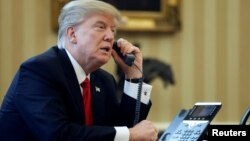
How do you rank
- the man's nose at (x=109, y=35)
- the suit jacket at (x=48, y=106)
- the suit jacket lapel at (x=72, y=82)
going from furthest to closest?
the man's nose at (x=109, y=35)
the suit jacket lapel at (x=72, y=82)
the suit jacket at (x=48, y=106)

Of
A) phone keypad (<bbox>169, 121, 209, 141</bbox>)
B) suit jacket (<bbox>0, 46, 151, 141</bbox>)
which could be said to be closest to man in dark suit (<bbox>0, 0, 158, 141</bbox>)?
suit jacket (<bbox>0, 46, 151, 141</bbox>)

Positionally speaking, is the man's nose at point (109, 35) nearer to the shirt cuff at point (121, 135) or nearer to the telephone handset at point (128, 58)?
the telephone handset at point (128, 58)

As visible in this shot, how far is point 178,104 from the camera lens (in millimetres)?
5172

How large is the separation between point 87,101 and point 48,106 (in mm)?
344

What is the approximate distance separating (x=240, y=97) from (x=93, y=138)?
11.2 feet

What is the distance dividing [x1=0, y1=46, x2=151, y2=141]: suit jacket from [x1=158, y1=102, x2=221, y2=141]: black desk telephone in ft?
0.93

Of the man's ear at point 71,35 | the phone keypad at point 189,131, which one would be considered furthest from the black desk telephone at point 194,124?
the man's ear at point 71,35

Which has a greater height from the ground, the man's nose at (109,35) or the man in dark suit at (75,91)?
the man's nose at (109,35)

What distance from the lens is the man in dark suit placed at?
2109 millimetres

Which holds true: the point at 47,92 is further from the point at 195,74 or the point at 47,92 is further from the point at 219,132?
the point at 195,74

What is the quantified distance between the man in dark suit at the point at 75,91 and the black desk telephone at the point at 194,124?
117 millimetres

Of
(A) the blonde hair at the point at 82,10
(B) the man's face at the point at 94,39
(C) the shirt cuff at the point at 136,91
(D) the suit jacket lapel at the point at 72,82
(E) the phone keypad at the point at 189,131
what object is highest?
(A) the blonde hair at the point at 82,10

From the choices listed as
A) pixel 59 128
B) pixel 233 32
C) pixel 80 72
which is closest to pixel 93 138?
pixel 59 128

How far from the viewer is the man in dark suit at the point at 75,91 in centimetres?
211
